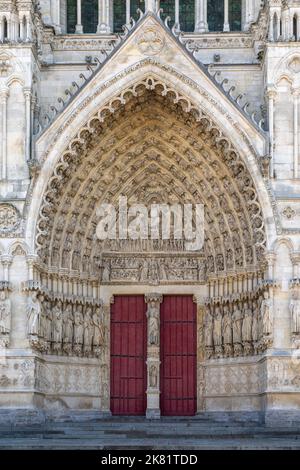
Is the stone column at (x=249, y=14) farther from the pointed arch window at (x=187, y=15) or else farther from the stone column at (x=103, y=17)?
the stone column at (x=103, y=17)

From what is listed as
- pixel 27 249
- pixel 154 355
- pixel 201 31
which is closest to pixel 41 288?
pixel 27 249

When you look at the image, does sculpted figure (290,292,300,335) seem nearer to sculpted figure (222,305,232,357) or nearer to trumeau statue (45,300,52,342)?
sculpted figure (222,305,232,357)

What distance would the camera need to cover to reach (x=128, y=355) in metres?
25.1

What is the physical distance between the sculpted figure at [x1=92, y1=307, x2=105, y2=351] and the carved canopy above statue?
0.82 m

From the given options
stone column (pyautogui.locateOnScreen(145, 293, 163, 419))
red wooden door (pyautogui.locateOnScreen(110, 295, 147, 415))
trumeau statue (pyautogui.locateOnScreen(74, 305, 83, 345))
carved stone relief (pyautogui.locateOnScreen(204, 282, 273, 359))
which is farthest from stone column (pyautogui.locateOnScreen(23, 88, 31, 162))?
carved stone relief (pyautogui.locateOnScreen(204, 282, 273, 359))

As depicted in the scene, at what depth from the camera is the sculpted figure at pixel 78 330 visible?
24.4 metres

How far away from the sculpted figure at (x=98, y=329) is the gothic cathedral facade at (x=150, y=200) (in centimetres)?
3

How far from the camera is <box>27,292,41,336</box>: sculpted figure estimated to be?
904 inches

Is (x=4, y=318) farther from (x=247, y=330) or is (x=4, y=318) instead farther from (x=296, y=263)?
(x=296, y=263)

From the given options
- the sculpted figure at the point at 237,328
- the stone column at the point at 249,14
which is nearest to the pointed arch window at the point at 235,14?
the stone column at the point at 249,14

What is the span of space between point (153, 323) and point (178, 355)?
2.71 ft

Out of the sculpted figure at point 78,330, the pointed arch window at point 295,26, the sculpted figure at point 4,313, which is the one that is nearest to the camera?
the sculpted figure at point 4,313

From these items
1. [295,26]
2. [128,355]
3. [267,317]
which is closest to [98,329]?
[128,355]

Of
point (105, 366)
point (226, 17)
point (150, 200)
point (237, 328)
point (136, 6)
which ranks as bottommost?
point (105, 366)
